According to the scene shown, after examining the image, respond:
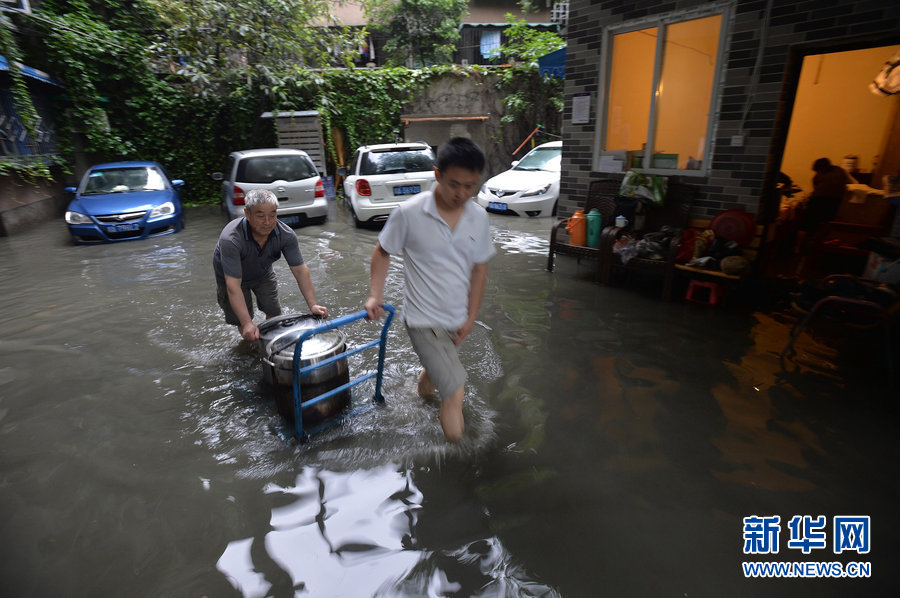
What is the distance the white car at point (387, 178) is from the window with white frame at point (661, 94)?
12.8 ft

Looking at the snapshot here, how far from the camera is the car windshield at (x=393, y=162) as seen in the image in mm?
9680

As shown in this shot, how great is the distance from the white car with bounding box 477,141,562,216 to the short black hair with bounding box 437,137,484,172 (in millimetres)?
8322

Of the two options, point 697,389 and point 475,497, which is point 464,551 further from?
point 697,389

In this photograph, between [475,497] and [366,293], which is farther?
[366,293]

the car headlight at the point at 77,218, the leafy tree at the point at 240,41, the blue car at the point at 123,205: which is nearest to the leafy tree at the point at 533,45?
the leafy tree at the point at 240,41

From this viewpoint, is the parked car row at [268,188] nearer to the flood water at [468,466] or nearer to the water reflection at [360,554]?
the flood water at [468,466]

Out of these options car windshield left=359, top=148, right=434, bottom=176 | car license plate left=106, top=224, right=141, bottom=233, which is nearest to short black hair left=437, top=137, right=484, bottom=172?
car windshield left=359, top=148, right=434, bottom=176

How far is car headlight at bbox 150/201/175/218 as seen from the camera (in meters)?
9.32

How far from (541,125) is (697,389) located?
548 inches

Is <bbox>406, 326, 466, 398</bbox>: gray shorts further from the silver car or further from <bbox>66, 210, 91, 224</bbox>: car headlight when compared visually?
<bbox>66, 210, 91, 224</bbox>: car headlight

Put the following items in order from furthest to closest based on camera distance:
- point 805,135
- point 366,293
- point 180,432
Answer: point 805,135 < point 366,293 < point 180,432

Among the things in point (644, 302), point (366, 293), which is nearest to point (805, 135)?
point (644, 302)

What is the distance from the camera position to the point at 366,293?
21.2 ft

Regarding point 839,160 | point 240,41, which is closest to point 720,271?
point 839,160
